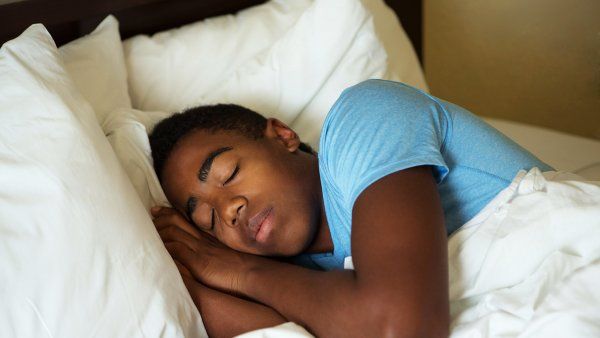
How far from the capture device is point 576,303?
999mm

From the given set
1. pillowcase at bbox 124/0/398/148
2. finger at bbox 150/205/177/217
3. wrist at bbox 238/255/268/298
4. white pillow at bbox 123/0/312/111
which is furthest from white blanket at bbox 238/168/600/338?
white pillow at bbox 123/0/312/111

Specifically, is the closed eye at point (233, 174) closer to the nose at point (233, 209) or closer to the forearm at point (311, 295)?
the nose at point (233, 209)

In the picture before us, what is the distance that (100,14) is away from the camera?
173cm

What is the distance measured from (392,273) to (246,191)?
1.37ft

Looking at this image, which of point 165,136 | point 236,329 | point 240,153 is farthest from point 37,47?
point 236,329

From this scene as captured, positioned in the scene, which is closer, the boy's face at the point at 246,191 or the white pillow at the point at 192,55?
the boy's face at the point at 246,191

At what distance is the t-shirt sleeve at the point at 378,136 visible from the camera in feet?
3.56

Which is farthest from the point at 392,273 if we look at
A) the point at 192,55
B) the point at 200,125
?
the point at 192,55

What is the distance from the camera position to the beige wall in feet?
7.22

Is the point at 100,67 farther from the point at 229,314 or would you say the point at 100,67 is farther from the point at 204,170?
the point at 229,314

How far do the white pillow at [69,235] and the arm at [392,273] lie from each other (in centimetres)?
28

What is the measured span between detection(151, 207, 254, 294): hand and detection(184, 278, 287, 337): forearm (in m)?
0.06

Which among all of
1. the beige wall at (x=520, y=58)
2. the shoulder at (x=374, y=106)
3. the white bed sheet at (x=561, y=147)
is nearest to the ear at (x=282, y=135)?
the shoulder at (x=374, y=106)

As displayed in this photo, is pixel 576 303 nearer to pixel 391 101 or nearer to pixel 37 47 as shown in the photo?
pixel 391 101
